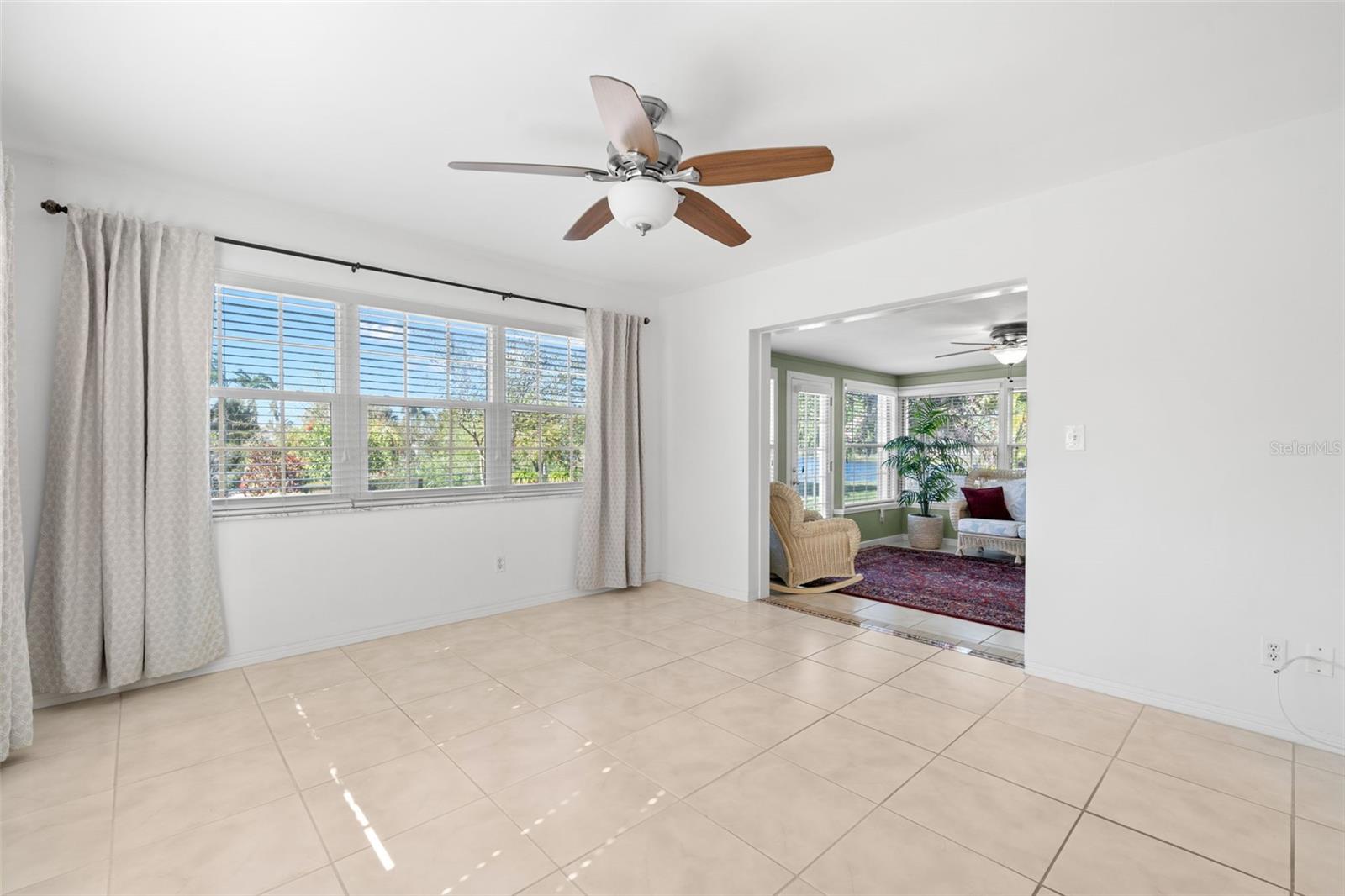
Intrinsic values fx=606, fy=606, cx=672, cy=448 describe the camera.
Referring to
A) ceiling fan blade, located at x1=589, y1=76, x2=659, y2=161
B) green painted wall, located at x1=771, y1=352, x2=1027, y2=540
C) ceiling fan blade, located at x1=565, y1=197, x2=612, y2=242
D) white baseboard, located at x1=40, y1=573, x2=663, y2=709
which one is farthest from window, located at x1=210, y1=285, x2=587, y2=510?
green painted wall, located at x1=771, y1=352, x2=1027, y2=540

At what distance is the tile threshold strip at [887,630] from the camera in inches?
132

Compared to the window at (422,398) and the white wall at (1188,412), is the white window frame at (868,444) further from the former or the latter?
the window at (422,398)

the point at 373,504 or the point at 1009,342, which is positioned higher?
the point at 1009,342

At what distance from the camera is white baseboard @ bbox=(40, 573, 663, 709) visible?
2809mm

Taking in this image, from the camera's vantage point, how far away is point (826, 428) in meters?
7.74

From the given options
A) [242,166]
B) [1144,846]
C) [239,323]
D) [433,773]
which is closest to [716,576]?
[433,773]

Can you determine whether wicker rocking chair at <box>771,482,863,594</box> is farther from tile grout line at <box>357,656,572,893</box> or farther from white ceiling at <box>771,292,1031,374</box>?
tile grout line at <box>357,656,572,893</box>

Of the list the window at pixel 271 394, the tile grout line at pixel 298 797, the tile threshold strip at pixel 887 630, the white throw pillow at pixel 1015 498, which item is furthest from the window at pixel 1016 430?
the tile grout line at pixel 298 797

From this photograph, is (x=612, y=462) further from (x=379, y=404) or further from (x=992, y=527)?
(x=992, y=527)

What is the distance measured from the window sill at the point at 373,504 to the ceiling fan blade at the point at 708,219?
2.43m

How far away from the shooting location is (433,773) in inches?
85.0

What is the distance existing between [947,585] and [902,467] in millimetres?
2739

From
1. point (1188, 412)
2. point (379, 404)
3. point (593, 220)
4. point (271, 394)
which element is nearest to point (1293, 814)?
point (1188, 412)

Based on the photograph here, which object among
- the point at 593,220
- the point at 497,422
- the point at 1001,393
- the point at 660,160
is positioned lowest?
the point at 497,422
